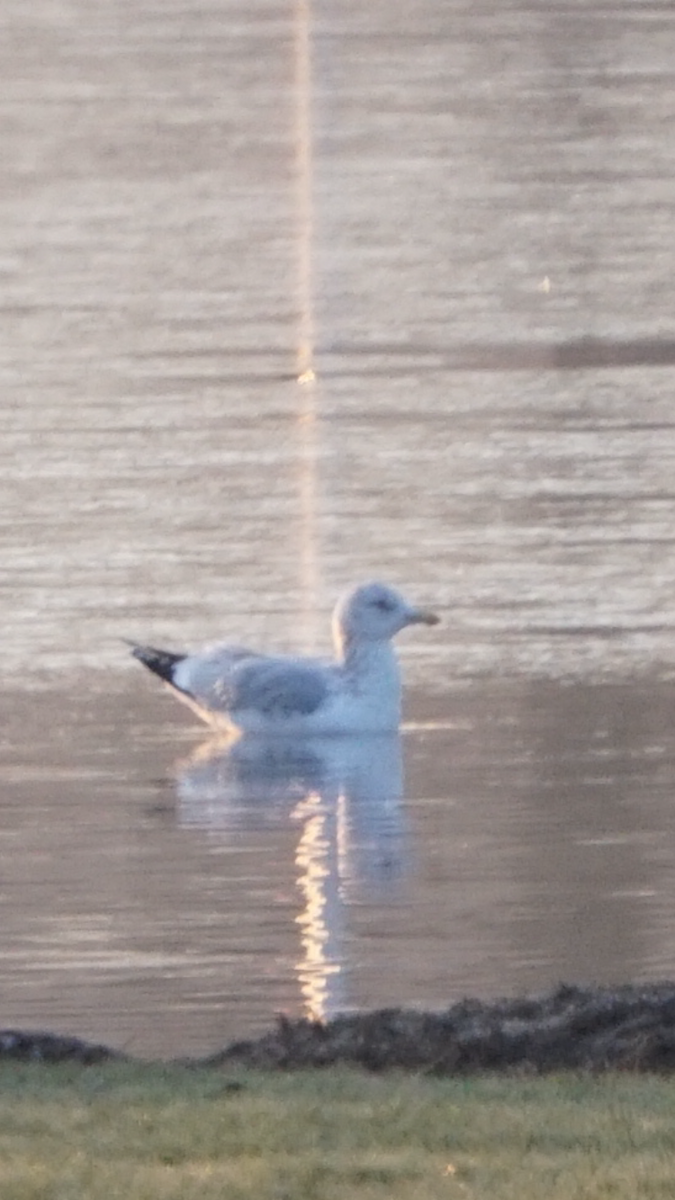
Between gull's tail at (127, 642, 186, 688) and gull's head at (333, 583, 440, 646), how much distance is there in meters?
0.80

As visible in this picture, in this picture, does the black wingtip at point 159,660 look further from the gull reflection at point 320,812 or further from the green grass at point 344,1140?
the green grass at point 344,1140

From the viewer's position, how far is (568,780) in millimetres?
12531

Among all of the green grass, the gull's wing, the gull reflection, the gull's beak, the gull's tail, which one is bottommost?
the gull reflection

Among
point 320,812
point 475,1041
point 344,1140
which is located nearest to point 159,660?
point 320,812

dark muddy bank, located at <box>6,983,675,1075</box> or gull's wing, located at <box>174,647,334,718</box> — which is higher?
dark muddy bank, located at <box>6,983,675,1075</box>

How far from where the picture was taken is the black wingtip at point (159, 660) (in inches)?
563

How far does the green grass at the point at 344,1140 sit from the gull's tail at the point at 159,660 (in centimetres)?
686

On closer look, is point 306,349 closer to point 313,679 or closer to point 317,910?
point 313,679

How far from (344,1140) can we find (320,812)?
586cm

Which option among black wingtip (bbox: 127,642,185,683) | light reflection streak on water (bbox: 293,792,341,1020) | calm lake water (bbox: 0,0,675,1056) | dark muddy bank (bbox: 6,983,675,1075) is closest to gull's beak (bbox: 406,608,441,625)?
calm lake water (bbox: 0,0,675,1056)

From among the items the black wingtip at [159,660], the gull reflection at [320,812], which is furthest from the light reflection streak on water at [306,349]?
the gull reflection at [320,812]

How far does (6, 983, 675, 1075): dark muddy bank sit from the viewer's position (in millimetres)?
7758

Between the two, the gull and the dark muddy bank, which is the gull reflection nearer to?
the gull

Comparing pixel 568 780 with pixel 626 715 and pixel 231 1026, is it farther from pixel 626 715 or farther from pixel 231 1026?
pixel 231 1026
